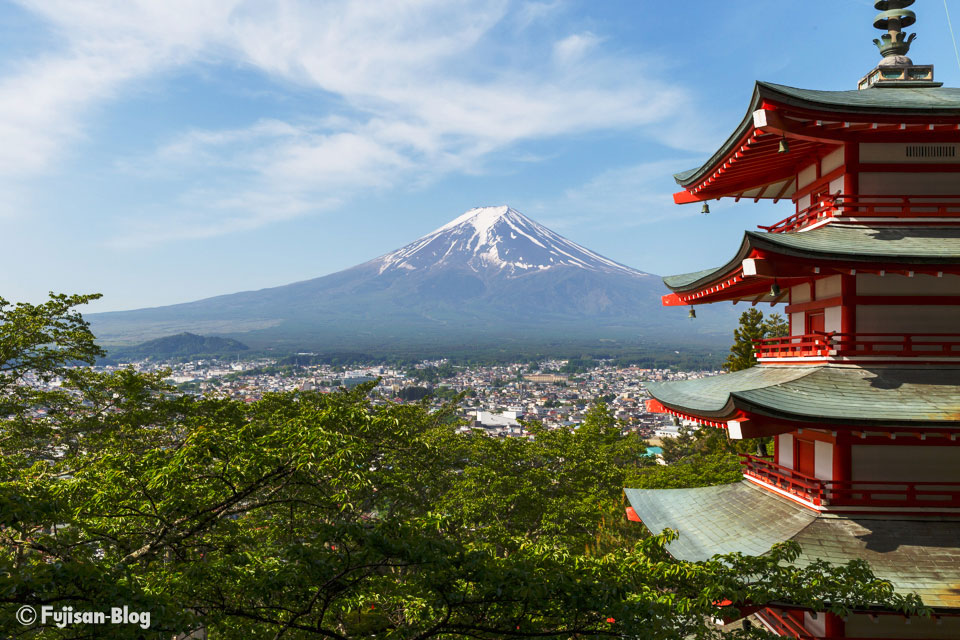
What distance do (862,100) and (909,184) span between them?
144cm

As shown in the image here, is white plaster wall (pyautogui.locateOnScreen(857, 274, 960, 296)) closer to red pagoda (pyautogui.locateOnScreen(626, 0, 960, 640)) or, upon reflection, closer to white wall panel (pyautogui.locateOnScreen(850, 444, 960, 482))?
red pagoda (pyautogui.locateOnScreen(626, 0, 960, 640))

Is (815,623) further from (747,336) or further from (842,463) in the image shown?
(747,336)

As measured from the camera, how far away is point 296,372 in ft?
450

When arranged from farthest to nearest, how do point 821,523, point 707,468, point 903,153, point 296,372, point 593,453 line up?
point 296,372
point 593,453
point 707,468
point 903,153
point 821,523

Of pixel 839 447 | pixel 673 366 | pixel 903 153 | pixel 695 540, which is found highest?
pixel 903 153

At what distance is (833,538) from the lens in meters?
7.38

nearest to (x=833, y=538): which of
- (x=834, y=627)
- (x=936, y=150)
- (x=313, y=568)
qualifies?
(x=834, y=627)

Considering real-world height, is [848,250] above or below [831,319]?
above

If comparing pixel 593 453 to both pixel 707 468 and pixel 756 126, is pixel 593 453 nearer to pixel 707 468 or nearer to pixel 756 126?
pixel 707 468

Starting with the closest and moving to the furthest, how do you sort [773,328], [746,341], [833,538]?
[833,538] < [746,341] < [773,328]

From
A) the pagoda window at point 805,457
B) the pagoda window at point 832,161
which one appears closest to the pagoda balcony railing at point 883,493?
the pagoda window at point 805,457

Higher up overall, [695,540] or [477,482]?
[695,540]

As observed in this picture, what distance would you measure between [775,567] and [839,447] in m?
2.57

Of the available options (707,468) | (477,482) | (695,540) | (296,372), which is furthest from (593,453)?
(296,372)
